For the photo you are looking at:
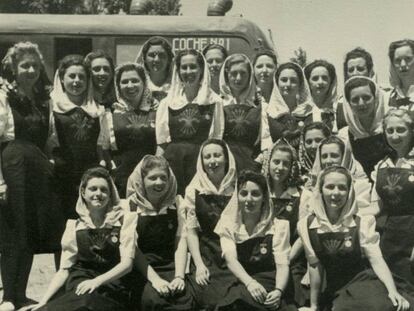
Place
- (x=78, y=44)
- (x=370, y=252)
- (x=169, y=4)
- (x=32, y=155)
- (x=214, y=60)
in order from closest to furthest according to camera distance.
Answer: (x=370, y=252) < (x=32, y=155) < (x=214, y=60) < (x=78, y=44) < (x=169, y=4)

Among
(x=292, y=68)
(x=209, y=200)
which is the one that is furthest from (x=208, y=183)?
(x=292, y=68)

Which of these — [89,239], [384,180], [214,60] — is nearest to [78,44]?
[214,60]

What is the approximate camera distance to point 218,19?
5.90 meters

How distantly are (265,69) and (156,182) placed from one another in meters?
1.23

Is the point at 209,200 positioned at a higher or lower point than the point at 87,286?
higher

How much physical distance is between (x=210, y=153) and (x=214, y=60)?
1.22 m

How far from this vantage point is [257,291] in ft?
10.3

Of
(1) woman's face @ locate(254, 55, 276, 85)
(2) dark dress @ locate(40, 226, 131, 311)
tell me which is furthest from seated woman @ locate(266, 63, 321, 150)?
(2) dark dress @ locate(40, 226, 131, 311)

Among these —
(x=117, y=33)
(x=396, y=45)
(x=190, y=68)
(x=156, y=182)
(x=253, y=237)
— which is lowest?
(x=253, y=237)

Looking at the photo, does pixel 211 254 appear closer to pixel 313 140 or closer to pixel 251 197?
pixel 251 197

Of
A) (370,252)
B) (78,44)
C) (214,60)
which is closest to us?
(370,252)

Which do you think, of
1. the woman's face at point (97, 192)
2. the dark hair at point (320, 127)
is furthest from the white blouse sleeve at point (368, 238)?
the woman's face at point (97, 192)

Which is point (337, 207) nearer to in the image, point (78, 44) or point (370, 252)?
point (370, 252)

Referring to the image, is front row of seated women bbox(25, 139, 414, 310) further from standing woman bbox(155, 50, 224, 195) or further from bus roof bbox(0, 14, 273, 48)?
bus roof bbox(0, 14, 273, 48)
